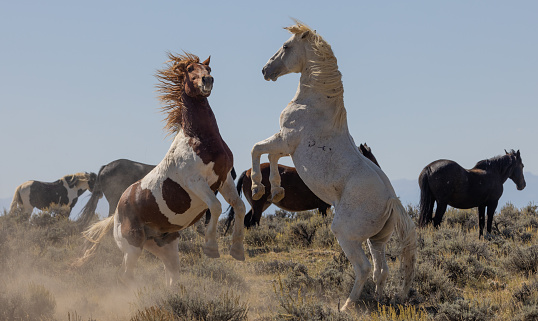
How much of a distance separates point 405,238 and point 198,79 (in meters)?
3.04

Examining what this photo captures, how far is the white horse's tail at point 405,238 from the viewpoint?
6145mm

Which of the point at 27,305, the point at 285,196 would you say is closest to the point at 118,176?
the point at 285,196

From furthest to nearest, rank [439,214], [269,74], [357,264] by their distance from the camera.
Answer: [439,214] → [269,74] → [357,264]

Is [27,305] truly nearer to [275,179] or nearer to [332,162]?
[275,179]

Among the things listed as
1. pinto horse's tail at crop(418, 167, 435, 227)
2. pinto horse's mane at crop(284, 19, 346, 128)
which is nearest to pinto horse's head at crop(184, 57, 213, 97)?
pinto horse's mane at crop(284, 19, 346, 128)

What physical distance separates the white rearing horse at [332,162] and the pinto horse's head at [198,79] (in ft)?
2.33

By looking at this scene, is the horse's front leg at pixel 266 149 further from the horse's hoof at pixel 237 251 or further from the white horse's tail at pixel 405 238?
the white horse's tail at pixel 405 238

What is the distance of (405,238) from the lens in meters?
6.25

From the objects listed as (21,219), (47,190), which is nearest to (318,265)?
(21,219)

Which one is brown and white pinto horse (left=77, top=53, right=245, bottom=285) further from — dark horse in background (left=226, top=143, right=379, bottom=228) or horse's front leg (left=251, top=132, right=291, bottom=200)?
dark horse in background (left=226, top=143, right=379, bottom=228)

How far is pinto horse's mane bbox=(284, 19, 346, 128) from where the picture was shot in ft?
21.0

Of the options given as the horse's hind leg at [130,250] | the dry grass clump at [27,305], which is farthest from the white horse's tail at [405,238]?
the dry grass clump at [27,305]

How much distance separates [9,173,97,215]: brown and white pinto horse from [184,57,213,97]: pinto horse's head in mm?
12415

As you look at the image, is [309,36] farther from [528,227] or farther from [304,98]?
[528,227]
